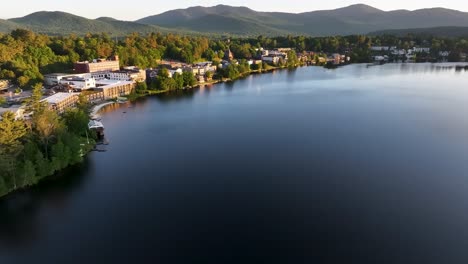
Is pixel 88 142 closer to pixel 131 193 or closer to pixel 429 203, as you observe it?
pixel 131 193

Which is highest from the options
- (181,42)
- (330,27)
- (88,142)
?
(330,27)

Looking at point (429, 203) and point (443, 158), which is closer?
point (429, 203)

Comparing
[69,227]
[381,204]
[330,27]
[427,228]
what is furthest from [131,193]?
[330,27]

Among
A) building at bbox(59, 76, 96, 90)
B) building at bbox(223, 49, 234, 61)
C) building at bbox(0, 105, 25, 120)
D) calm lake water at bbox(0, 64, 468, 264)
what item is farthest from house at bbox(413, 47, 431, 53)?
building at bbox(0, 105, 25, 120)

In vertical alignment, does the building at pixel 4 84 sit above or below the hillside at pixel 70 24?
below

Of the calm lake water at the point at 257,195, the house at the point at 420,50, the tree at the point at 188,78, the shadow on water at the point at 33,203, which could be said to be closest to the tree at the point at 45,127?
the shadow on water at the point at 33,203

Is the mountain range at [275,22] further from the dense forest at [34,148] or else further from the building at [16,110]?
the dense forest at [34,148]

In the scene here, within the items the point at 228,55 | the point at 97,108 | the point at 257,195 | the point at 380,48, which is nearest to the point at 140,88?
the point at 97,108
